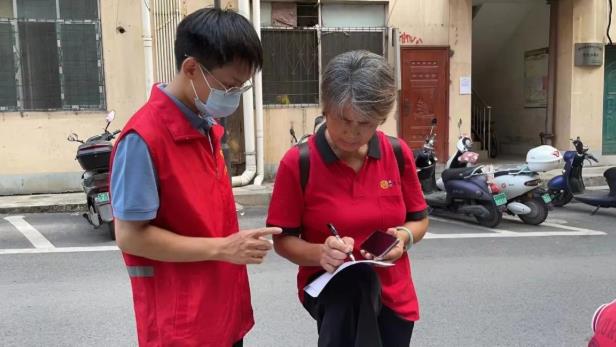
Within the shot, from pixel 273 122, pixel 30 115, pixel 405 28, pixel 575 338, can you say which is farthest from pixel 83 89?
pixel 575 338

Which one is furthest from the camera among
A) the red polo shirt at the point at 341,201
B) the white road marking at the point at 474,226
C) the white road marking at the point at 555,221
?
the white road marking at the point at 555,221

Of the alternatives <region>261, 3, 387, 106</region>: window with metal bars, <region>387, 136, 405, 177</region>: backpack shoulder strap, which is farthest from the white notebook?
<region>261, 3, 387, 106</region>: window with metal bars

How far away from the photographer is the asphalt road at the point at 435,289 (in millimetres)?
4031

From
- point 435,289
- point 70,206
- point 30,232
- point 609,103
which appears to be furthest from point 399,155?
point 609,103

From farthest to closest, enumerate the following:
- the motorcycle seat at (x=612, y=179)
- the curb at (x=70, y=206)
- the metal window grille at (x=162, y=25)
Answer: the metal window grille at (x=162, y=25) → the curb at (x=70, y=206) → the motorcycle seat at (x=612, y=179)

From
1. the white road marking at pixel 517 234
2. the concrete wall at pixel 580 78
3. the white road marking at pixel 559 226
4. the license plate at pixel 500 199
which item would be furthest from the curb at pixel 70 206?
the concrete wall at pixel 580 78

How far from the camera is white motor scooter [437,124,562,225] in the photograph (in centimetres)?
728

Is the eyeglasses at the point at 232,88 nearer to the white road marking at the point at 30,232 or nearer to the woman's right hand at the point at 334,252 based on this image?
the woman's right hand at the point at 334,252

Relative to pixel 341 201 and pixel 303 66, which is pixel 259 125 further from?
pixel 341 201

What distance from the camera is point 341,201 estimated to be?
200 centimetres

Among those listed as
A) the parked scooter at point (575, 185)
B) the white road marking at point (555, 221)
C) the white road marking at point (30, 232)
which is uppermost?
the parked scooter at point (575, 185)

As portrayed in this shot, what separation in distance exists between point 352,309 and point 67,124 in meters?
9.24

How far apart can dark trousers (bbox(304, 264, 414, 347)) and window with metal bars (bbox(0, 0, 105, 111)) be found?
30.2ft

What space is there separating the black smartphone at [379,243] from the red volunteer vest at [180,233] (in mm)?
475
